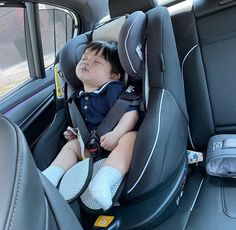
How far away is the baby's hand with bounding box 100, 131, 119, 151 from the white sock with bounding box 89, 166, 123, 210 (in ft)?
0.54

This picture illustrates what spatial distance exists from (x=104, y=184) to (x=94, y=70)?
0.59 meters

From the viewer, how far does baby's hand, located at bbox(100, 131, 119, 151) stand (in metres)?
1.49

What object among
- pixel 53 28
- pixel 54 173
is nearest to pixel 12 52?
pixel 53 28

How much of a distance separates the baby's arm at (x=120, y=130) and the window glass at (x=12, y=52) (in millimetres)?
872

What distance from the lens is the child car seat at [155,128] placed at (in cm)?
132

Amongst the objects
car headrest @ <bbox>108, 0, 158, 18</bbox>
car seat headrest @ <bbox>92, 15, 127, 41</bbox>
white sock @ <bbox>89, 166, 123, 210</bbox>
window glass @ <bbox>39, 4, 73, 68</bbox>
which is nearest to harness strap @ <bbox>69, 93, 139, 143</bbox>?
white sock @ <bbox>89, 166, 123, 210</bbox>

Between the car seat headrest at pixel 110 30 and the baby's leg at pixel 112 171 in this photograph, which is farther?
the car seat headrest at pixel 110 30

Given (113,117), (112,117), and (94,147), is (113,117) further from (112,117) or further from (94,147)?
(94,147)

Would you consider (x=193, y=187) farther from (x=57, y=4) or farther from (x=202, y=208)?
(x=57, y=4)

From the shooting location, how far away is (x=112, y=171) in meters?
1.33

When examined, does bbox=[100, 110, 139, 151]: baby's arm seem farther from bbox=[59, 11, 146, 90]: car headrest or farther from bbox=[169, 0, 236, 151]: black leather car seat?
bbox=[169, 0, 236, 151]: black leather car seat

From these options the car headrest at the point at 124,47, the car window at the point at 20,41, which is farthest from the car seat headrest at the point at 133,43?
the car window at the point at 20,41

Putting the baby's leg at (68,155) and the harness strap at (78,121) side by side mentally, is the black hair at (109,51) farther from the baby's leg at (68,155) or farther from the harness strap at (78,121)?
the baby's leg at (68,155)

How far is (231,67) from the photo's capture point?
1.69 m
